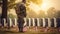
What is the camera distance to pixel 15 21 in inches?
48.6

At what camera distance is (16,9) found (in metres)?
1.25

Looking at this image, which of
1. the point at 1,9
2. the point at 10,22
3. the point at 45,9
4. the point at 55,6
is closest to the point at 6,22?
the point at 10,22

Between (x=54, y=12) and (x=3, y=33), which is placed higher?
(x=54, y=12)

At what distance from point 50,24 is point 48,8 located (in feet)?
0.54

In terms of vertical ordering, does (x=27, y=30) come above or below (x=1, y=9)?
below

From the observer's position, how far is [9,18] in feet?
4.07

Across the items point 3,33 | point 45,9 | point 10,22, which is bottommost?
point 3,33

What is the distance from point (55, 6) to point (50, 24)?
191 millimetres

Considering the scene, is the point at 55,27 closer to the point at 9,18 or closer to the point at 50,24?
the point at 50,24

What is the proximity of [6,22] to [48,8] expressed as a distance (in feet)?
1.48

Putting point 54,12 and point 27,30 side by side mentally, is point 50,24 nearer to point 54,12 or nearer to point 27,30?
point 54,12

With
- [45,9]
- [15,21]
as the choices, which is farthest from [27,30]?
[45,9]

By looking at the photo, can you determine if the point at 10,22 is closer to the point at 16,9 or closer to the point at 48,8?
the point at 16,9

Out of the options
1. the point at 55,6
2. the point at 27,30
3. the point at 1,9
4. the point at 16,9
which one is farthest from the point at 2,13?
the point at 55,6
